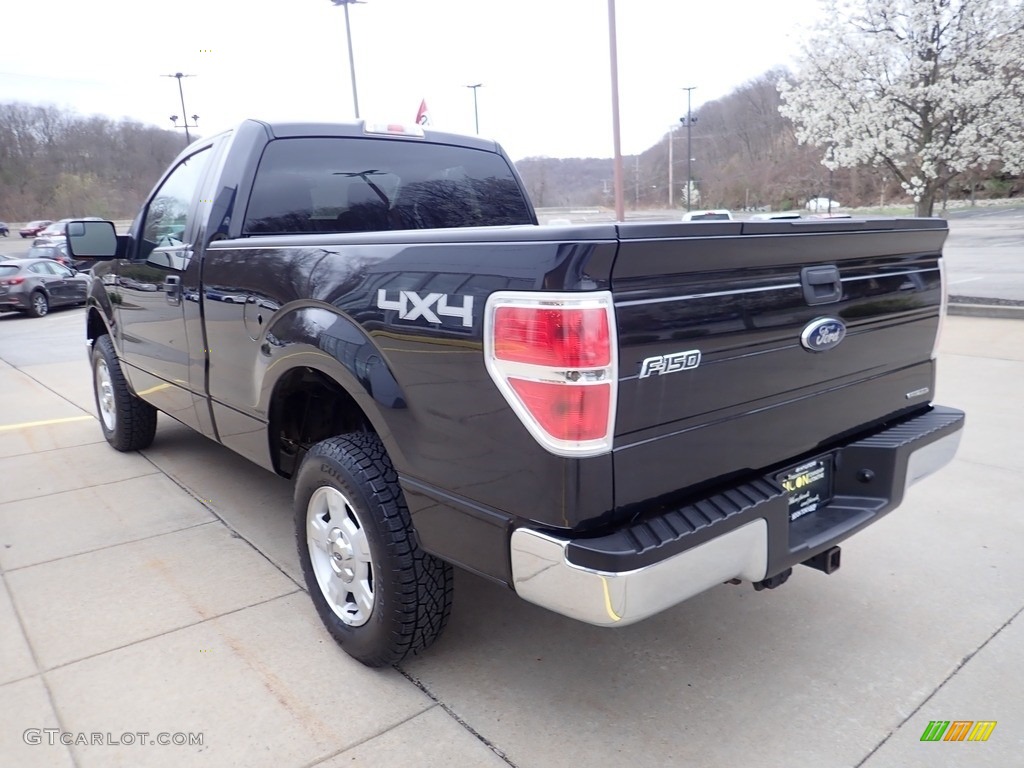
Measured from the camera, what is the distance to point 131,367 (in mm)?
4746

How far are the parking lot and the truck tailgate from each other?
81 cm

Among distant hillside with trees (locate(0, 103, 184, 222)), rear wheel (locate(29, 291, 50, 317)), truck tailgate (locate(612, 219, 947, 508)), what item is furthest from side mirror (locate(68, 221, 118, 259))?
distant hillside with trees (locate(0, 103, 184, 222))

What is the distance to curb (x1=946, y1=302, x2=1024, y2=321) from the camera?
977cm

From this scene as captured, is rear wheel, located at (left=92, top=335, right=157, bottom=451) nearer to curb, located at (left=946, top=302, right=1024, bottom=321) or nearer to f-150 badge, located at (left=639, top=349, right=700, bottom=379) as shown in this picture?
f-150 badge, located at (left=639, top=349, right=700, bottom=379)

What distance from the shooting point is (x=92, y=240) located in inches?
177

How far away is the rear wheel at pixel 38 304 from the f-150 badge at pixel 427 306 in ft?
62.3

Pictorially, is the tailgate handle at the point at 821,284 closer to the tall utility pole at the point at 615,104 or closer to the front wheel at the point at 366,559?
the front wheel at the point at 366,559

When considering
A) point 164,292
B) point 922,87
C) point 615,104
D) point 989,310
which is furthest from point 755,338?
point 615,104

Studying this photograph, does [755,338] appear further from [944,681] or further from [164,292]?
[164,292]

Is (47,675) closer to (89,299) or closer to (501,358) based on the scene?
(501,358)

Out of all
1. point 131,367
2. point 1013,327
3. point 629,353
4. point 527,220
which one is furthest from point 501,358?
point 1013,327

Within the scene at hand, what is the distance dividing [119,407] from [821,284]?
465 cm

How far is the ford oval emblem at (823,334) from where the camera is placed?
2369 millimetres

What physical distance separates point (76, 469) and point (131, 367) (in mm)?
989
